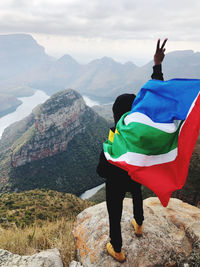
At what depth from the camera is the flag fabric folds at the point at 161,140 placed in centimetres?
272

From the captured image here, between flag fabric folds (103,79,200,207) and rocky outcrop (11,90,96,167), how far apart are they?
6292 centimetres

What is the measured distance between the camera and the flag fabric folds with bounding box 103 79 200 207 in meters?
2.72

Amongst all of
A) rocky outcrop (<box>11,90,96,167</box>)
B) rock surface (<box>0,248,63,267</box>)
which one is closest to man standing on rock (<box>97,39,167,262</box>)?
A: rock surface (<box>0,248,63,267</box>)

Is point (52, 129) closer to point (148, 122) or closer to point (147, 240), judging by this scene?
point (147, 240)

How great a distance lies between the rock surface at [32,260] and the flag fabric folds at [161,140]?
199cm

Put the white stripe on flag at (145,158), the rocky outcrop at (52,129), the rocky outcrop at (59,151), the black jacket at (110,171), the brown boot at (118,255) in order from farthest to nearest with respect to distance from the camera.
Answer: the rocky outcrop at (52,129)
the rocky outcrop at (59,151)
the brown boot at (118,255)
the black jacket at (110,171)
the white stripe on flag at (145,158)

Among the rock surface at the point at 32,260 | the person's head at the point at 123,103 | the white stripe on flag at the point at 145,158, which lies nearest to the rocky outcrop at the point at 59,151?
the rock surface at the point at 32,260

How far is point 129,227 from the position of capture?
4.13 meters

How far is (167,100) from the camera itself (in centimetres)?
294

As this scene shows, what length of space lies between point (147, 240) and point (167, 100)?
8.99ft

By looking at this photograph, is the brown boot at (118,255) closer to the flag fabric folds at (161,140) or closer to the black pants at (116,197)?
the black pants at (116,197)

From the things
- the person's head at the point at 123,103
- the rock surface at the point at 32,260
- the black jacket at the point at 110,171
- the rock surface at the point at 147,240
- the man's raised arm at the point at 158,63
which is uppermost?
the man's raised arm at the point at 158,63

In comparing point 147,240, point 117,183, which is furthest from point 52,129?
point 117,183

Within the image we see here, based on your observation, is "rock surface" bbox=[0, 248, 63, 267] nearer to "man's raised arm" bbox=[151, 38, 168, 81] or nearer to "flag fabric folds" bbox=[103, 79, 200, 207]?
"flag fabric folds" bbox=[103, 79, 200, 207]
